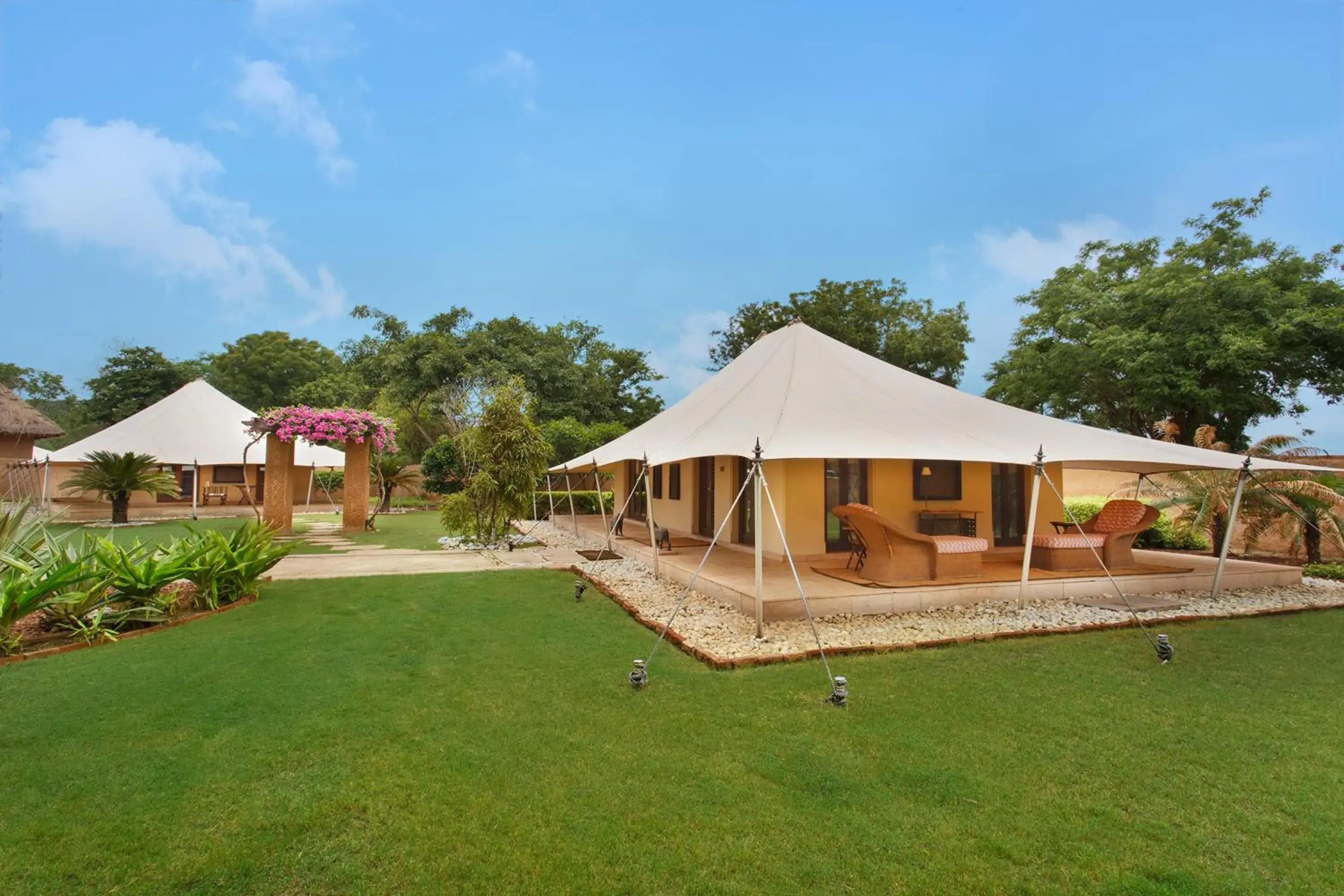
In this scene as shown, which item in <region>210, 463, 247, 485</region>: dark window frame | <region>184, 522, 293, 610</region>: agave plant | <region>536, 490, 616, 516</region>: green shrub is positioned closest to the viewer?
<region>184, 522, 293, 610</region>: agave plant

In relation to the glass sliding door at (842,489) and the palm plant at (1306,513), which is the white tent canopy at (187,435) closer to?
the glass sliding door at (842,489)

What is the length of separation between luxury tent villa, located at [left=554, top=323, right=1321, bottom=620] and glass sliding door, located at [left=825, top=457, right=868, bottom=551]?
0.02 m

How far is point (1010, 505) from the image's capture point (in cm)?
953

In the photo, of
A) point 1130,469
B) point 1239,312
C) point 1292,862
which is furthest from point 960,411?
point 1239,312

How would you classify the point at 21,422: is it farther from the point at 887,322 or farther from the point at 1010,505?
the point at 887,322

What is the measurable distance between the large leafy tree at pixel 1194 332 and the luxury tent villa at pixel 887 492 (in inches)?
310

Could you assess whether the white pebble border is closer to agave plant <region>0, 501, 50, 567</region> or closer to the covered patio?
the covered patio

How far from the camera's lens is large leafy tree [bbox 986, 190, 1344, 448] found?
48.2 ft

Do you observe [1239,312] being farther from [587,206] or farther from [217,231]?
[217,231]

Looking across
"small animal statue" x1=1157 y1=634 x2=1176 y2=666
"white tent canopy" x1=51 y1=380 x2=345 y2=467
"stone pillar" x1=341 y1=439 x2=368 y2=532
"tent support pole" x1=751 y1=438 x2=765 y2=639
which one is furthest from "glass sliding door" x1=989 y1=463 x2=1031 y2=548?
"white tent canopy" x1=51 y1=380 x2=345 y2=467

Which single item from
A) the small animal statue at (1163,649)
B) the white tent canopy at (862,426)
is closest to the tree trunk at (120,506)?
the white tent canopy at (862,426)

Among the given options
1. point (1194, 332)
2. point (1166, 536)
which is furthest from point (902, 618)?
point (1194, 332)

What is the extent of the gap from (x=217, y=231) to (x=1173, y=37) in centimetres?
3116

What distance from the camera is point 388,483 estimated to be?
2041cm
